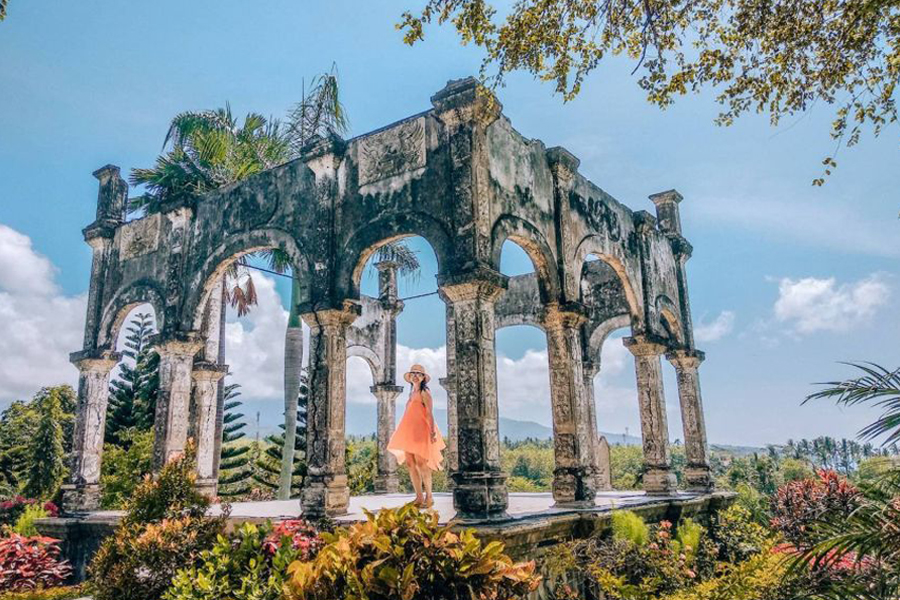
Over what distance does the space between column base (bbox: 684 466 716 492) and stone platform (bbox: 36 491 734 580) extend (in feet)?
1.32

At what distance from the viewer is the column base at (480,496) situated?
7.08 metres

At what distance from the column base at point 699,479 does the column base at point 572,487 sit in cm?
466

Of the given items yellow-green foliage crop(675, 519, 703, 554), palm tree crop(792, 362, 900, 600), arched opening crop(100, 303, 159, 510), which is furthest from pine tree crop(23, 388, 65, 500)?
palm tree crop(792, 362, 900, 600)

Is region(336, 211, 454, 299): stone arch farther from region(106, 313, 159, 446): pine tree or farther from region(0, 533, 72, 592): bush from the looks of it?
region(106, 313, 159, 446): pine tree

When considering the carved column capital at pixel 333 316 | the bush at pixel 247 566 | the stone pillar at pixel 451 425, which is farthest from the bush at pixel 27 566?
the stone pillar at pixel 451 425

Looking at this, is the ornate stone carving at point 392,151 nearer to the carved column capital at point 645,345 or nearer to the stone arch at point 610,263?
the stone arch at point 610,263

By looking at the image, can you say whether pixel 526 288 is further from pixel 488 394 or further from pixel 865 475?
pixel 865 475

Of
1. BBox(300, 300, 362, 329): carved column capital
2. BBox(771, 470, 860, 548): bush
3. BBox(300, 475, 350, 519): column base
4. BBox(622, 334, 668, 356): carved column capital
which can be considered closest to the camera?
BBox(300, 475, 350, 519): column base

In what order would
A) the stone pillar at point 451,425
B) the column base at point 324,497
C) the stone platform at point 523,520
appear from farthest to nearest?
1. the stone pillar at point 451,425
2. the column base at point 324,497
3. the stone platform at point 523,520

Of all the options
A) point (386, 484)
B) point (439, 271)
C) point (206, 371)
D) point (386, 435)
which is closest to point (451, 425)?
point (386, 435)

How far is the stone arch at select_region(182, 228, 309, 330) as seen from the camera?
32.1 feet

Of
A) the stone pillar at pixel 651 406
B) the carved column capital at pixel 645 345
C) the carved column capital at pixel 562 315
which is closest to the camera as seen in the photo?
the carved column capital at pixel 562 315

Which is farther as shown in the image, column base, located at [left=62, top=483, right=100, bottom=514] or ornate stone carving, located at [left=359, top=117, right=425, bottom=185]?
column base, located at [left=62, top=483, right=100, bottom=514]

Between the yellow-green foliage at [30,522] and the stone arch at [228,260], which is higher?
the stone arch at [228,260]
